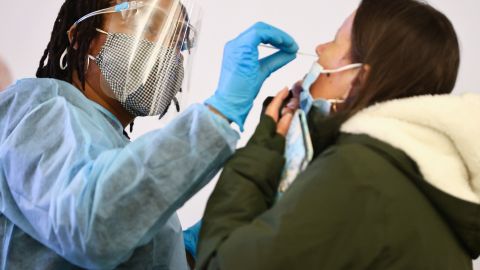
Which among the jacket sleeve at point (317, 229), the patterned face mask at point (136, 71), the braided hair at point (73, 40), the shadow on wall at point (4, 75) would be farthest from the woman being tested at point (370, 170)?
the shadow on wall at point (4, 75)

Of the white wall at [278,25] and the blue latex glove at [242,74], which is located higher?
the blue latex glove at [242,74]

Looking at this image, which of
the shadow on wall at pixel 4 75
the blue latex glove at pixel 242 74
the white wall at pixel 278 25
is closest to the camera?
the blue latex glove at pixel 242 74

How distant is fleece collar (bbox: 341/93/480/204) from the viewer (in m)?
0.75

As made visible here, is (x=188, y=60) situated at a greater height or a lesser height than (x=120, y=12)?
lesser

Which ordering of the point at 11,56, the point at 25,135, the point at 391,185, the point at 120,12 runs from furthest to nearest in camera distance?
the point at 11,56
the point at 120,12
the point at 25,135
the point at 391,185

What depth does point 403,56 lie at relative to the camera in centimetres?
83

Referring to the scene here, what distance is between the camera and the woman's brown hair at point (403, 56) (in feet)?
2.75

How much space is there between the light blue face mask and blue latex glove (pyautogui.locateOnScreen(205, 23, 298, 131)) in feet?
0.42

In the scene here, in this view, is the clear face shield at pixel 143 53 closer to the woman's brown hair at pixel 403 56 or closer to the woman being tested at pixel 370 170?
the woman being tested at pixel 370 170

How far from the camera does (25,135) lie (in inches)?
37.9

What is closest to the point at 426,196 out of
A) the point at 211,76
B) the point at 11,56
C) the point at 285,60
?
the point at 285,60

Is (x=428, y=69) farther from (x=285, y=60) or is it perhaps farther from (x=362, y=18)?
(x=285, y=60)

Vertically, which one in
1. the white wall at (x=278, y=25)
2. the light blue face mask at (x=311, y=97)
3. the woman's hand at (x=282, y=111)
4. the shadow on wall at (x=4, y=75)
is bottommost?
the shadow on wall at (x=4, y=75)

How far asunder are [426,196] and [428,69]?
0.23m
